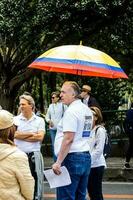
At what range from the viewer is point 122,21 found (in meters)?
17.7

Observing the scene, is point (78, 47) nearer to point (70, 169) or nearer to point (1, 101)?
point (70, 169)

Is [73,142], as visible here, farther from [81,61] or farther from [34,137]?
[81,61]

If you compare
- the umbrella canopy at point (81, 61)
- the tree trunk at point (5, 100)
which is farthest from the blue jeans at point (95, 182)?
the tree trunk at point (5, 100)

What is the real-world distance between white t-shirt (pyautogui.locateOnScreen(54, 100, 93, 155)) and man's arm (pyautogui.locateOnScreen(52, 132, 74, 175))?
0.07m

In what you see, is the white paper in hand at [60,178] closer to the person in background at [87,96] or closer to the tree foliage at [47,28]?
the person in background at [87,96]

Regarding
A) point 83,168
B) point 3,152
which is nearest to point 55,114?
point 83,168

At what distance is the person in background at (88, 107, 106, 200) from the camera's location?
7801 millimetres

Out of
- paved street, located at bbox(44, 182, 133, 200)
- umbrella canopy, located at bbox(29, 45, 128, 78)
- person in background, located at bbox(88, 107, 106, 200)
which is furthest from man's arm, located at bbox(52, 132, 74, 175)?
paved street, located at bbox(44, 182, 133, 200)

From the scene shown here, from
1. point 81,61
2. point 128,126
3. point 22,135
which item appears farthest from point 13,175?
point 128,126

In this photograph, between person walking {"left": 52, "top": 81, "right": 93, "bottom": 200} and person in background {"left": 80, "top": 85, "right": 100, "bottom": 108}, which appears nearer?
person walking {"left": 52, "top": 81, "right": 93, "bottom": 200}

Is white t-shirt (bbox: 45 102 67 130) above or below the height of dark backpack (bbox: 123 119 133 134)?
above

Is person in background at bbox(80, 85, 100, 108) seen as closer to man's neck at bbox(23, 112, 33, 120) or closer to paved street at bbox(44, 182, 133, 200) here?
paved street at bbox(44, 182, 133, 200)

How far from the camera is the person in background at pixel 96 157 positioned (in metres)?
7.80

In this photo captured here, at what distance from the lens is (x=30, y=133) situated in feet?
25.9
